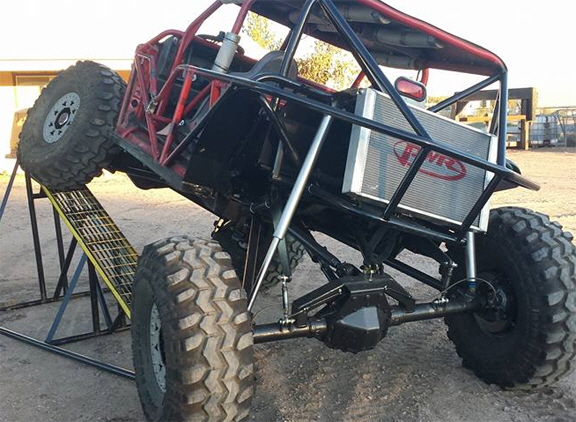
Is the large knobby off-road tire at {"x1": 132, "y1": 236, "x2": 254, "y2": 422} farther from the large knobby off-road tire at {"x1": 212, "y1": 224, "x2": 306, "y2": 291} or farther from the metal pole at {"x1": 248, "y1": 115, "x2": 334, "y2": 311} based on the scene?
the large knobby off-road tire at {"x1": 212, "y1": 224, "x2": 306, "y2": 291}

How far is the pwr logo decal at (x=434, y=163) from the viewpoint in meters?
3.16

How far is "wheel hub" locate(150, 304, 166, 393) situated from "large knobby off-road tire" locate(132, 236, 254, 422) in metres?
0.04

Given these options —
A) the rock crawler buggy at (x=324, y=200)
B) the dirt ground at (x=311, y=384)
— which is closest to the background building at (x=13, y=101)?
the dirt ground at (x=311, y=384)

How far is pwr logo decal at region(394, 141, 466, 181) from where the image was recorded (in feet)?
10.4

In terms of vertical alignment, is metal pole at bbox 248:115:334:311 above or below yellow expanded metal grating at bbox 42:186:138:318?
above

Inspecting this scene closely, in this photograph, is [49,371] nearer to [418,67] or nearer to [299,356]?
[299,356]

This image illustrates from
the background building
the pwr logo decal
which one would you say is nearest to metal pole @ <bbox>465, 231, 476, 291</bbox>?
the pwr logo decal

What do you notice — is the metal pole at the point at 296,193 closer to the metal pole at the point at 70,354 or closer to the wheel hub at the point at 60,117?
the metal pole at the point at 70,354

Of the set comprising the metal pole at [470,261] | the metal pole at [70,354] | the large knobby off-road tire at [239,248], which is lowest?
the metal pole at [70,354]

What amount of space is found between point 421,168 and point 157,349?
65.4 inches

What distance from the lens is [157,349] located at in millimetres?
3074

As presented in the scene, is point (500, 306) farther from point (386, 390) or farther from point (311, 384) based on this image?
point (311, 384)

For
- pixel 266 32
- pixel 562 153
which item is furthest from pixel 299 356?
pixel 562 153

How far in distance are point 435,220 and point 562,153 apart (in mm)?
22891
